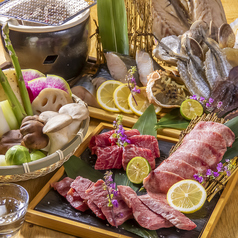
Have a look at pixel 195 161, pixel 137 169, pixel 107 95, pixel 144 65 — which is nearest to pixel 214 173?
pixel 195 161

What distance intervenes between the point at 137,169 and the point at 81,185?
10.1 inches

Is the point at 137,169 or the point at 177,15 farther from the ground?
the point at 177,15

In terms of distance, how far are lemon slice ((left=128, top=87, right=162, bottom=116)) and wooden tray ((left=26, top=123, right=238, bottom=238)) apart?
0.66 metres

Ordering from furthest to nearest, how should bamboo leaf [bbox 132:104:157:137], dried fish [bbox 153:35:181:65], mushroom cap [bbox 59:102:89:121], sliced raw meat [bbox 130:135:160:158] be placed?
dried fish [bbox 153:35:181:65]
bamboo leaf [bbox 132:104:157:137]
sliced raw meat [bbox 130:135:160:158]
mushroom cap [bbox 59:102:89:121]

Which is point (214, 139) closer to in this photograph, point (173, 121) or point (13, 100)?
point (173, 121)

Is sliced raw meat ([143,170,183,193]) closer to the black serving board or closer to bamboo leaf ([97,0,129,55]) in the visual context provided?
the black serving board

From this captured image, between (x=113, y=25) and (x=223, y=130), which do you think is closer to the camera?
(x=223, y=130)

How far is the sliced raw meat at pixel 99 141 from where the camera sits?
1.62 meters

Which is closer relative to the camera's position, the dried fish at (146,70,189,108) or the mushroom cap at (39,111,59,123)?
the mushroom cap at (39,111,59,123)

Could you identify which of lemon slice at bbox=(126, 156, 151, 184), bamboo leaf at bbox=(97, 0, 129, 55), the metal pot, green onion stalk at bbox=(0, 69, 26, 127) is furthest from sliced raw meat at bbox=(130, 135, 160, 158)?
bamboo leaf at bbox=(97, 0, 129, 55)

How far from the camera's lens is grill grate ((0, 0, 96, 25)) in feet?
6.33

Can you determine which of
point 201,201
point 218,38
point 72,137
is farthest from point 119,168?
point 218,38

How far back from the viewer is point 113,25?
225 centimetres

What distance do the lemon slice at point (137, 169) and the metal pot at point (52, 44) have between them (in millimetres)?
905
